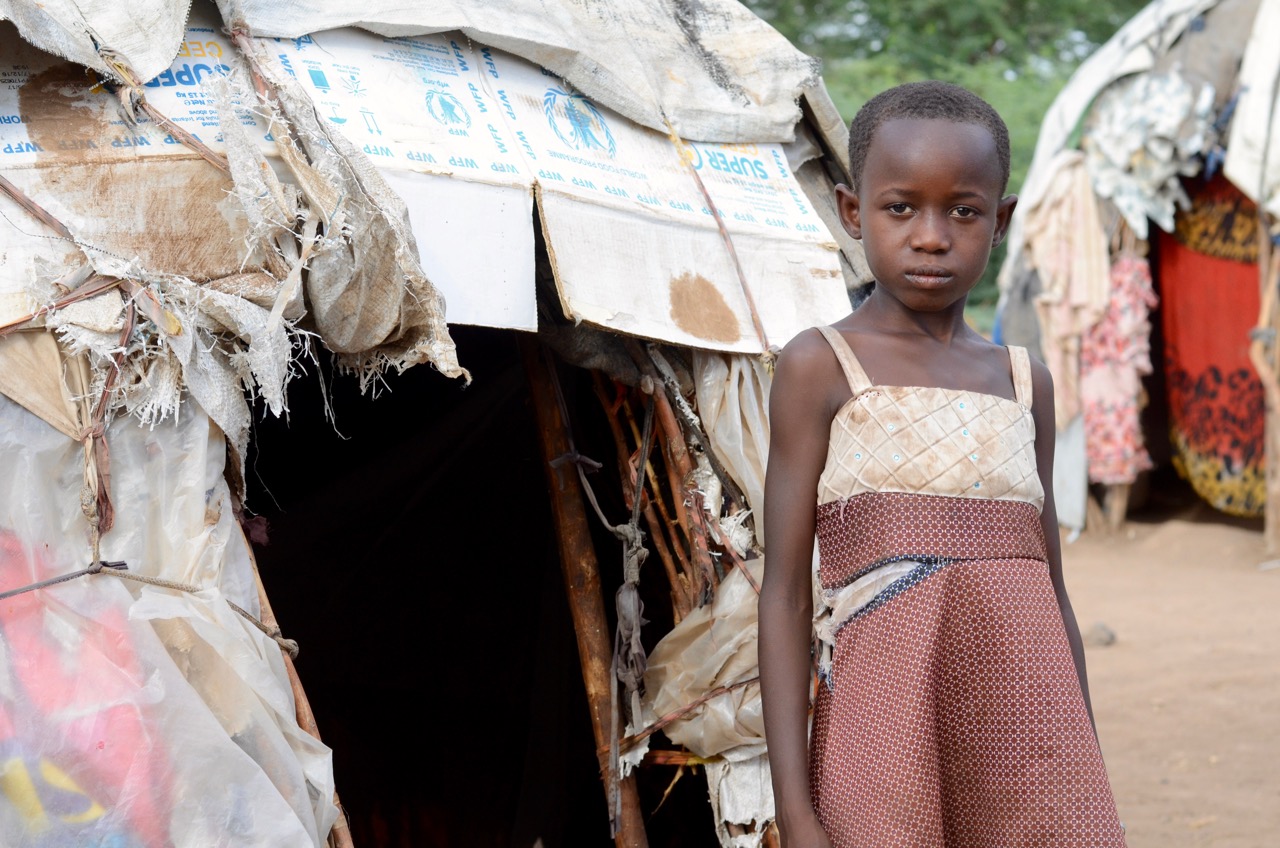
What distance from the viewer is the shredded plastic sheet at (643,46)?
7.95ft

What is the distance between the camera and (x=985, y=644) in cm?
180

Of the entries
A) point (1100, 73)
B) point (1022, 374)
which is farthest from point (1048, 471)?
point (1100, 73)

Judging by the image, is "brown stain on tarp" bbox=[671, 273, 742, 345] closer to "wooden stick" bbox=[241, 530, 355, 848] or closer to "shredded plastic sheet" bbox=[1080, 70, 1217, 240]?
"wooden stick" bbox=[241, 530, 355, 848]

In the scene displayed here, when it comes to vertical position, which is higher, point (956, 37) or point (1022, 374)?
point (1022, 374)

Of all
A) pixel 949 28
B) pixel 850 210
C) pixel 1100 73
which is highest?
pixel 850 210

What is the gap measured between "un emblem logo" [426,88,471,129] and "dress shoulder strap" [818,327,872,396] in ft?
3.09

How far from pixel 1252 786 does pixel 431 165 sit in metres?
3.60

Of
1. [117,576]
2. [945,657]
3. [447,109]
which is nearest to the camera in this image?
[945,657]

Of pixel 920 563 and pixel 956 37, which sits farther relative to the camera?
pixel 956 37

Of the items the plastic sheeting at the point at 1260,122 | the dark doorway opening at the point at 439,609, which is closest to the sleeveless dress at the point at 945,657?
the dark doorway opening at the point at 439,609

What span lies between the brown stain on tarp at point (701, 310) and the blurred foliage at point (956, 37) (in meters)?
12.7

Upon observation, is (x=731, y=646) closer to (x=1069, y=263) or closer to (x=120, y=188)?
(x=120, y=188)

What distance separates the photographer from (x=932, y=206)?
1.82 metres

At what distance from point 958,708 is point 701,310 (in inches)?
44.4
